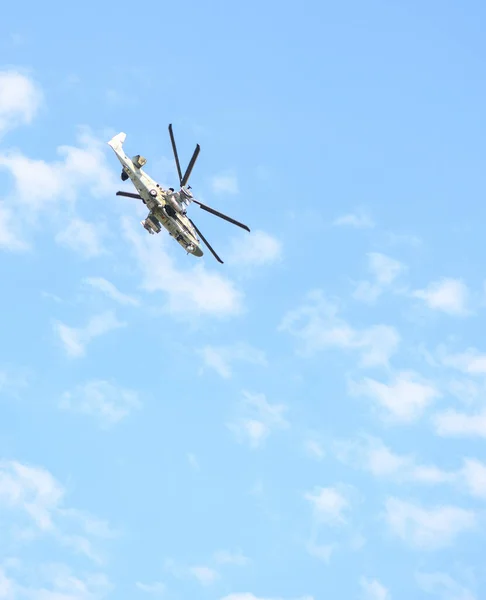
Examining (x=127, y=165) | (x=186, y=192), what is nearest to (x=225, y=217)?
(x=186, y=192)

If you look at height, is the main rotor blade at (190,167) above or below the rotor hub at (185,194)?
above

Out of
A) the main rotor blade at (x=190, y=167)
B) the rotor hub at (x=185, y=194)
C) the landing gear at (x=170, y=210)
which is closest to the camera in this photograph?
the main rotor blade at (x=190, y=167)

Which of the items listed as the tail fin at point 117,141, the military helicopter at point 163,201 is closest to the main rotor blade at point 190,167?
the military helicopter at point 163,201

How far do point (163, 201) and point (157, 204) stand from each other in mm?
778

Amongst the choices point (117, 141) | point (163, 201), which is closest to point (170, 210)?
point (163, 201)

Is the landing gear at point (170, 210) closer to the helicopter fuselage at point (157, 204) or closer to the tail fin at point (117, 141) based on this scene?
the helicopter fuselage at point (157, 204)

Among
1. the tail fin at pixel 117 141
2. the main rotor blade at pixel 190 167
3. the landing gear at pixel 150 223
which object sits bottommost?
the landing gear at pixel 150 223

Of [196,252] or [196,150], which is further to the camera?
[196,252]

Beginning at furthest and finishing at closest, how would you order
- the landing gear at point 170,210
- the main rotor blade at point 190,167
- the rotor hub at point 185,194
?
the landing gear at point 170,210, the rotor hub at point 185,194, the main rotor blade at point 190,167

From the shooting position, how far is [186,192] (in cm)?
11588

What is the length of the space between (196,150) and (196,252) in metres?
13.7

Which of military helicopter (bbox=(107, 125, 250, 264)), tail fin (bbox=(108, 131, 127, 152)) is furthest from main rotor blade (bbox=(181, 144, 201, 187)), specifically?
tail fin (bbox=(108, 131, 127, 152))

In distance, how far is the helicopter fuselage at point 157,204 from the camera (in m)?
117

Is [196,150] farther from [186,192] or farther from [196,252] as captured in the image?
[196,252]
